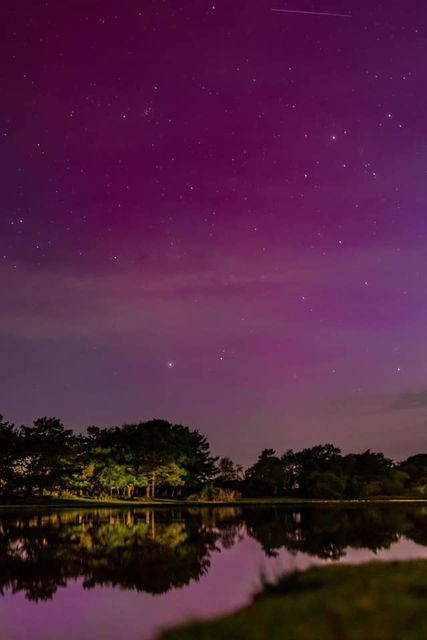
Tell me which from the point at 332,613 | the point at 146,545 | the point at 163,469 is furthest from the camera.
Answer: the point at 163,469

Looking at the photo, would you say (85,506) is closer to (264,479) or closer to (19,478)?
(19,478)

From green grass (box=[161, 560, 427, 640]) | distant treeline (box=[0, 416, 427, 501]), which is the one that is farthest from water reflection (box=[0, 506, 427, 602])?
distant treeline (box=[0, 416, 427, 501])

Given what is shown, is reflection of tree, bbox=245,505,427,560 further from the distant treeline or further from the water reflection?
the distant treeline

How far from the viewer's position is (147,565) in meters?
21.5

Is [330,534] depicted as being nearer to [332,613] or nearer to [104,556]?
[104,556]

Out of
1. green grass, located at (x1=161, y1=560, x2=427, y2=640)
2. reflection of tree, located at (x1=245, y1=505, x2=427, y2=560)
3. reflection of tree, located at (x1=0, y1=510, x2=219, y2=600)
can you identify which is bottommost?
reflection of tree, located at (x1=245, y1=505, x2=427, y2=560)

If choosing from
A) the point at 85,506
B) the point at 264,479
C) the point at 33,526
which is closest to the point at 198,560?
the point at 33,526

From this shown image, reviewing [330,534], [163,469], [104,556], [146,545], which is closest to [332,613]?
[104,556]

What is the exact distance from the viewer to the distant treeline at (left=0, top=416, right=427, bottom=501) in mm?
71625

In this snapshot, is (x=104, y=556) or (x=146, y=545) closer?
(x=104, y=556)

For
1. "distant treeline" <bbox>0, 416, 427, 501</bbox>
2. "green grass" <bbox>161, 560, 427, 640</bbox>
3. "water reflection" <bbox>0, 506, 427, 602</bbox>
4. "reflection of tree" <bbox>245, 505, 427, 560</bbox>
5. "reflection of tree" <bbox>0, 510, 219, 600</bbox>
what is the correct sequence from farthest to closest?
"distant treeline" <bbox>0, 416, 427, 501</bbox>
"reflection of tree" <bbox>245, 505, 427, 560</bbox>
"water reflection" <bbox>0, 506, 427, 602</bbox>
"reflection of tree" <bbox>0, 510, 219, 600</bbox>
"green grass" <bbox>161, 560, 427, 640</bbox>

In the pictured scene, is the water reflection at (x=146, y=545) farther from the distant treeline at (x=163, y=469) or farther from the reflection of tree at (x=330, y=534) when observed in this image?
the distant treeline at (x=163, y=469)

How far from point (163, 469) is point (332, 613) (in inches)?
2735

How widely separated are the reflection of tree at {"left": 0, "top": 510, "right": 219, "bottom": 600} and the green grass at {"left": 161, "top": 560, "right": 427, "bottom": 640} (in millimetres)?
4118
